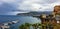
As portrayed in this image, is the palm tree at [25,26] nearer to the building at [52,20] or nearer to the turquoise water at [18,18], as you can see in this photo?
the turquoise water at [18,18]

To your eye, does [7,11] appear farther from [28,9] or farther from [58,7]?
[58,7]

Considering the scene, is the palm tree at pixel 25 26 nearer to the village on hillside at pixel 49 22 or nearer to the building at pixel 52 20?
the village on hillside at pixel 49 22

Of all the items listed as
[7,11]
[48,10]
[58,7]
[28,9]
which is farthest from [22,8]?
[58,7]

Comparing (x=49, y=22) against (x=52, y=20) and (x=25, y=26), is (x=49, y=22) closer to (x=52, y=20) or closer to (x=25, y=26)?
(x=52, y=20)

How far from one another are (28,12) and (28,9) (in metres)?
0.06

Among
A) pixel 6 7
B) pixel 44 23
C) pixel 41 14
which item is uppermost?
pixel 6 7

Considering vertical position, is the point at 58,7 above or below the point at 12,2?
below

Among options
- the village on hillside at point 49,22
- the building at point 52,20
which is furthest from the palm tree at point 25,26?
the building at point 52,20

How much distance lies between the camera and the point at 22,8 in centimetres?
222

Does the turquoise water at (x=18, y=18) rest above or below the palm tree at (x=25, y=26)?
above

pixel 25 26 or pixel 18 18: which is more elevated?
pixel 18 18

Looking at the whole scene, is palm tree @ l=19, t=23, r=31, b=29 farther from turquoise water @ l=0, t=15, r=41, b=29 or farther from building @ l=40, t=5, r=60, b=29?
building @ l=40, t=5, r=60, b=29

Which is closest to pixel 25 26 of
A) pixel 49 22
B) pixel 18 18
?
pixel 18 18

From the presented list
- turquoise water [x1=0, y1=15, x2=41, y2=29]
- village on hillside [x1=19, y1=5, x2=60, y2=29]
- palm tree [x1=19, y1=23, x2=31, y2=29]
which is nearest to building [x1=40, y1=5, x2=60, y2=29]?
village on hillside [x1=19, y1=5, x2=60, y2=29]
